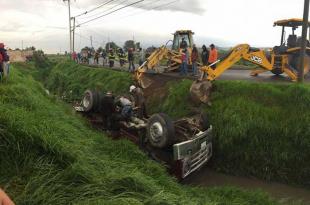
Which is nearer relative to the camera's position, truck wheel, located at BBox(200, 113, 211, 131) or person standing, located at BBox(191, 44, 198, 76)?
truck wheel, located at BBox(200, 113, 211, 131)

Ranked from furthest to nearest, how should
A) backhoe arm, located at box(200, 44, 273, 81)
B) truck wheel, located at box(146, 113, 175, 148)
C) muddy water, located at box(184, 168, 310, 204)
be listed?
1. backhoe arm, located at box(200, 44, 273, 81)
2. truck wheel, located at box(146, 113, 175, 148)
3. muddy water, located at box(184, 168, 310, 204)

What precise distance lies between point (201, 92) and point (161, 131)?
3.55 meters

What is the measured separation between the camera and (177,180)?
902cm

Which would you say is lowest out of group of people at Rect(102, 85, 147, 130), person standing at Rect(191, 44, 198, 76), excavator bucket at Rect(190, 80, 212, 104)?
group of people at Rect(102, 85, 147, 130)

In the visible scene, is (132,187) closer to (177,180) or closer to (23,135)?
(23,135)

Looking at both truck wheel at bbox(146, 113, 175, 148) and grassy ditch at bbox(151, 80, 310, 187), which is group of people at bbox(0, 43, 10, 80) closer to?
truck wheel at bbox(146, 113, 175, 148)

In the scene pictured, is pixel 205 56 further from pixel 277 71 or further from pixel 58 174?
pixel 58 174

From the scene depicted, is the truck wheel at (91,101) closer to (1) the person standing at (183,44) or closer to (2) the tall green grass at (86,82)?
(2) the tall green grass at (86,82)

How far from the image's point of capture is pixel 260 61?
585 inches

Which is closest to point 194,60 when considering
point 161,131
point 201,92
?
point 201,92

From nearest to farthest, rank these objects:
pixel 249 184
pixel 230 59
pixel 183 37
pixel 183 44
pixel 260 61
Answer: pixel 249 184, pixel 230 59, pixel 260 61, pixel 183 44, pixel 183 37

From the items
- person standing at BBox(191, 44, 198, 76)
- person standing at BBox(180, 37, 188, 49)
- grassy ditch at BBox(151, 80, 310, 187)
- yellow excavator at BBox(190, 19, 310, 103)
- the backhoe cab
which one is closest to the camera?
grassy ditch at BBox(151, 80, 310, 187)

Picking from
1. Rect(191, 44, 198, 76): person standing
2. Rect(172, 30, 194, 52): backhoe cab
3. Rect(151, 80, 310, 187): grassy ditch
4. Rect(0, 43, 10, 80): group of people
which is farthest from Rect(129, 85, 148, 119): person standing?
Rect(172, 30, 194, 52): backhoe cab

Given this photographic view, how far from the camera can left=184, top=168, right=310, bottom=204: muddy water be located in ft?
30.1
